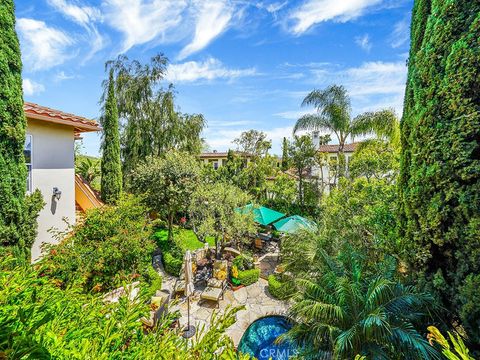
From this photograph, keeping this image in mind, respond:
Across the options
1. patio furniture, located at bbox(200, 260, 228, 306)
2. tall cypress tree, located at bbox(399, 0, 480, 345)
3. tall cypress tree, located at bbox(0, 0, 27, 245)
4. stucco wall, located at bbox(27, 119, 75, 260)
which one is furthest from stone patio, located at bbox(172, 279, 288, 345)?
tall cypress tree, located at bbox(0, 0, 27, 245)

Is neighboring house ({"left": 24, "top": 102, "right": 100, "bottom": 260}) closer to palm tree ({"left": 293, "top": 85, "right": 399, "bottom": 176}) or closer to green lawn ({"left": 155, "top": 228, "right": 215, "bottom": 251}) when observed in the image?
green lawn ({"left": 155, "top": 228, "right": 215, "bottom": 251})

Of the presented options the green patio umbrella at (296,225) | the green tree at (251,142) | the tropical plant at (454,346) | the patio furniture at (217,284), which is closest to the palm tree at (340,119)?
the green tree at (251,142)

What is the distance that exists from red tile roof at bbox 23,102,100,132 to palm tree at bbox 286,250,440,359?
35.1 feet

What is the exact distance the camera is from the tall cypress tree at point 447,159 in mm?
4406

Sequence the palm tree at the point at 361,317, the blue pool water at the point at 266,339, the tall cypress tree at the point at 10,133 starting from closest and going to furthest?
the palm tree at the point at 361,317
the tall cypress tree at the point at 10,133
the blue pool water at the point at 266,339

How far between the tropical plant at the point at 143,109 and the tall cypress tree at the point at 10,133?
15.4 meters

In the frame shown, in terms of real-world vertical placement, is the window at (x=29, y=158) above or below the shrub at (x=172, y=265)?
above

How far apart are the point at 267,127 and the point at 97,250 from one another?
29.0 meters

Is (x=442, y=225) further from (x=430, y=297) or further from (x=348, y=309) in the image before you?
(x=348, y=309)

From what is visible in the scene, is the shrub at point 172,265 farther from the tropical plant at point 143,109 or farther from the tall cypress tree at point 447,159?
the tropical plant at point 143,109

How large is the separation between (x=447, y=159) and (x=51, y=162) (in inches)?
520

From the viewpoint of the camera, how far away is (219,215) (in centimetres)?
1424

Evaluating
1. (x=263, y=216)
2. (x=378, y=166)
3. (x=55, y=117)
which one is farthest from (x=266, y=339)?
(x=55, y=117)
